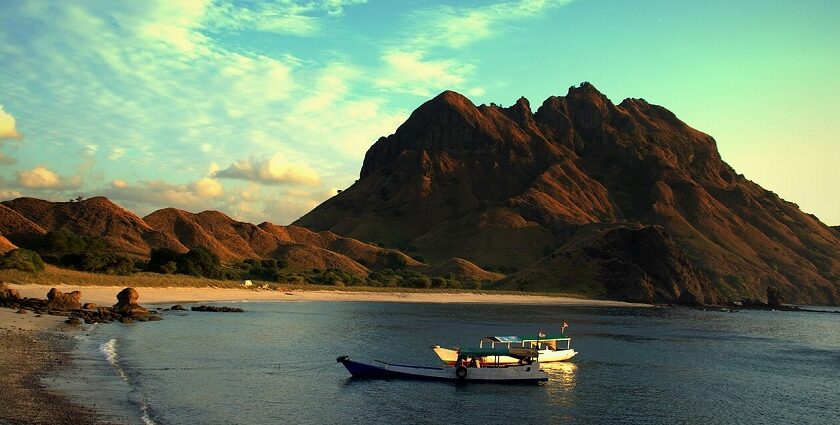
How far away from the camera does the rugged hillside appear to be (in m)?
182

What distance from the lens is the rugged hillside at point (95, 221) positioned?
18175 centimetres

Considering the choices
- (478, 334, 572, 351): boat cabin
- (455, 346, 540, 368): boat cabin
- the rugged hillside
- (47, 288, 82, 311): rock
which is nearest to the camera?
(455, 346, 540, 368): boat cabin

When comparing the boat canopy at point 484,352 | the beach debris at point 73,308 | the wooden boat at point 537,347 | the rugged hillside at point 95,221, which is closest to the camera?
the boat canopy at point 484,352

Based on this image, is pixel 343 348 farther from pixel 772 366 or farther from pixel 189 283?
pixel 189 283

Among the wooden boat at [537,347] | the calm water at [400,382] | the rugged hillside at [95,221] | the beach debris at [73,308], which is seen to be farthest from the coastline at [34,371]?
the rugged hillside at [95,221]

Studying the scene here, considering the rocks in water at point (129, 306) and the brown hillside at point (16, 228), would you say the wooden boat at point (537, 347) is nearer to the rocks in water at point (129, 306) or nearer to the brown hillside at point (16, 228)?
the rocks in water at point (129, 306)

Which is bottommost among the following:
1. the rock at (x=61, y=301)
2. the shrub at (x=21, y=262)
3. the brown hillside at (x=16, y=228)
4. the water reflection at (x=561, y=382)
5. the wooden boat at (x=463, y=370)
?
the water reflection at (x=561, y=382)

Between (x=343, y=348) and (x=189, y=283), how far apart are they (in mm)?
67248

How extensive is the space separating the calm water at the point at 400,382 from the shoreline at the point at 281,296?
18058mm

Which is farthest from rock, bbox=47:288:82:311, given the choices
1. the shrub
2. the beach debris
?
the shrub

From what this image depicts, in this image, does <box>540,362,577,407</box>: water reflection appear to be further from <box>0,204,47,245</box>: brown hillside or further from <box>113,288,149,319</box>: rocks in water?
<box>0,204,47,245</box>: brown hillside

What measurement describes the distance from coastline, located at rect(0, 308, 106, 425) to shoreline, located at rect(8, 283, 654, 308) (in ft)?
94.0

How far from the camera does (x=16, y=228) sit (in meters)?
152

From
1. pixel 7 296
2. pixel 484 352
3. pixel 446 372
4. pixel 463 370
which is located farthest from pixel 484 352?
pixel 7 296
